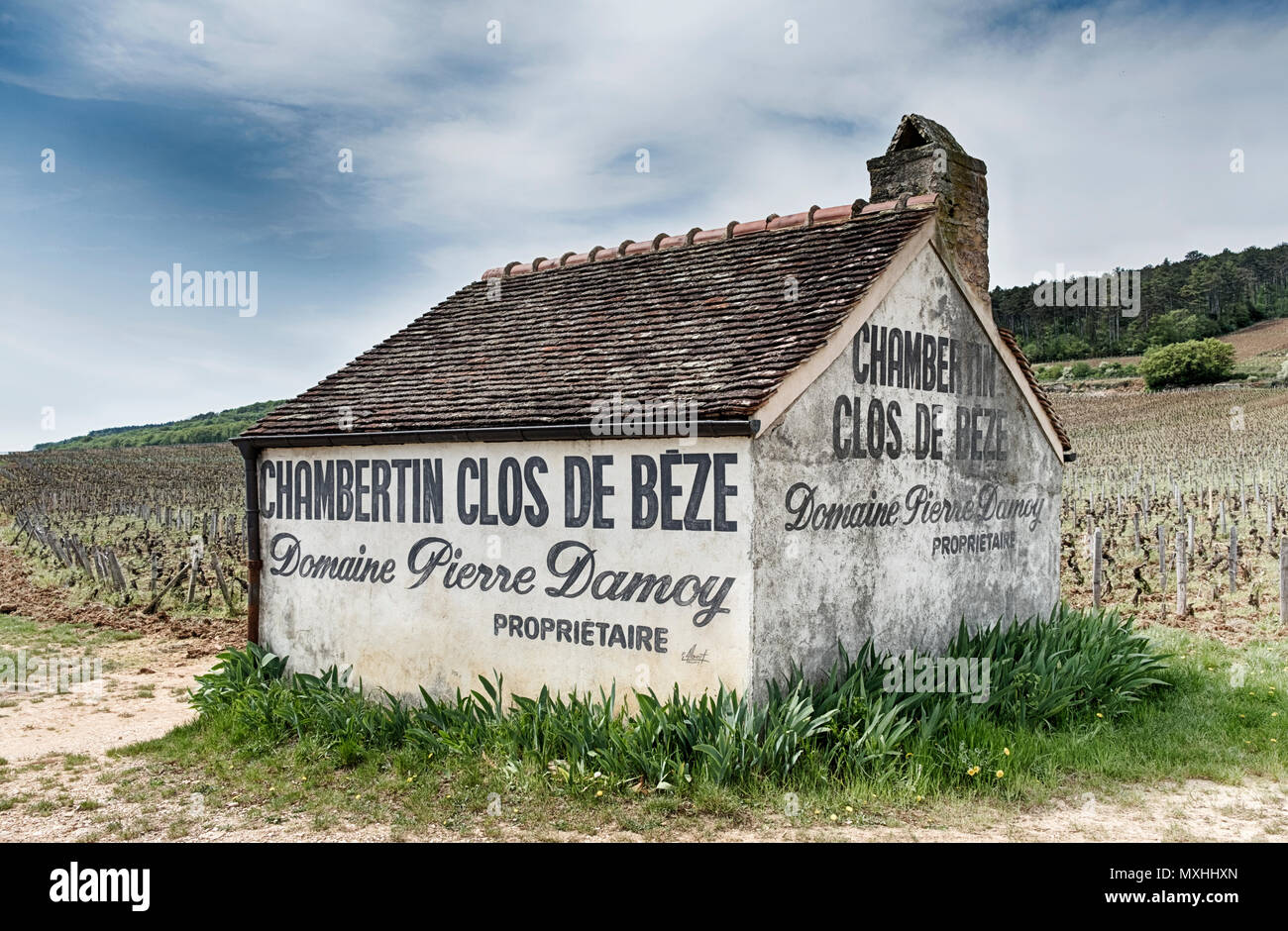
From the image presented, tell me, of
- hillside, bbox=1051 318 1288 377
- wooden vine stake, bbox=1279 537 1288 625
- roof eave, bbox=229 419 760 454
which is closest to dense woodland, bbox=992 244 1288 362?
hillside, bbox=1051 318 1288 377

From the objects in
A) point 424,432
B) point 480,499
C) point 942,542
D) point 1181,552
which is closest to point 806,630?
point 942,542

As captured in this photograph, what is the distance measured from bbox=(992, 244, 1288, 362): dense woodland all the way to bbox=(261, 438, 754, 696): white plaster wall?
81517 mm

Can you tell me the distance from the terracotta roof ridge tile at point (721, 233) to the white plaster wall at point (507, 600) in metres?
4.29

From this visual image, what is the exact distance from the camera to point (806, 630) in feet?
27.2

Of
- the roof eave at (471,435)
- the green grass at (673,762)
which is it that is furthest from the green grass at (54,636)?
the green grass at (673,762)

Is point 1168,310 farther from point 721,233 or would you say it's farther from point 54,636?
point 54,636

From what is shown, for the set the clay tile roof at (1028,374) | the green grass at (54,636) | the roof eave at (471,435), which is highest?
the clay tile roof at (1028,374)

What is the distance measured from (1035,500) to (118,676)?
517 inches

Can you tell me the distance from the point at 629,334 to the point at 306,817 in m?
5.73

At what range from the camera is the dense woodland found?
8906 centimetres

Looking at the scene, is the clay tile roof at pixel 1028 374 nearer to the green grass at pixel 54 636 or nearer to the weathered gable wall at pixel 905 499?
the weathered gable wall at pixel 905 499

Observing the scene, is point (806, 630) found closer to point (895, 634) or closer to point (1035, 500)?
point (895, 634)

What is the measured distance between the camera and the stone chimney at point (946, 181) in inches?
444

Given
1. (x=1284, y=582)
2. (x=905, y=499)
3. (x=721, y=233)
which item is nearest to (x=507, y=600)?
(x=905, y=499)
